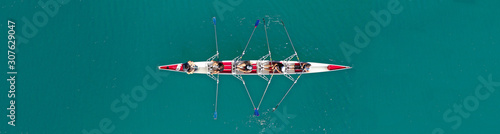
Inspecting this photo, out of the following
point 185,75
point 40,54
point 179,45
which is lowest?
point 185,75

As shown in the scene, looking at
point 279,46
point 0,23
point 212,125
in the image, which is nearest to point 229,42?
point 279,46

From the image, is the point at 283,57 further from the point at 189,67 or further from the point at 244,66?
the point at 189,67

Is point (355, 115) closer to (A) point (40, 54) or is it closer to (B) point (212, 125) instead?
(B) point (212, 125)

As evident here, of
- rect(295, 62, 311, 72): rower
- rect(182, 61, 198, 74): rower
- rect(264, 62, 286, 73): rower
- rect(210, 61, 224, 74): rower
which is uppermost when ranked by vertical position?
rect(182, 61, 198, 74): rower

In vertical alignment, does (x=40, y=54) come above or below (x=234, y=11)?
above

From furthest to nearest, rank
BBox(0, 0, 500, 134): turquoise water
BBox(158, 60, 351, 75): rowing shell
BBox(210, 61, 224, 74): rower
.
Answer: BBox(0, 0, 500, 134): turquoise water
BBox(158, 60, 351, 75): rowing shell
BBox(210, 61, 224, 74): rower

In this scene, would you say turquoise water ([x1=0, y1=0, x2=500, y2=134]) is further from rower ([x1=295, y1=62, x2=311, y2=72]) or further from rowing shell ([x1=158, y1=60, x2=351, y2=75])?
rower ([x1=295, y1=62, x2=311, y2=72])

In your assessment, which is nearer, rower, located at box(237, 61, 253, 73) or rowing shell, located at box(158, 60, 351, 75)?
rower, located at box(237, 61, 253, 73)

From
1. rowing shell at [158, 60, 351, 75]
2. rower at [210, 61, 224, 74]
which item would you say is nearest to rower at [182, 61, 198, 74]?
rowing shell at [158, 60, 351, 75]
